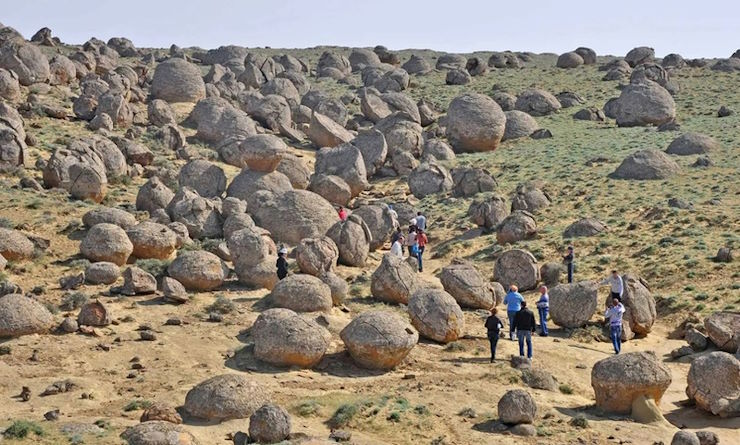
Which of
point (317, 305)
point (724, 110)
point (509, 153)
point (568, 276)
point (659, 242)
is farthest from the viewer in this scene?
point (724, 110)

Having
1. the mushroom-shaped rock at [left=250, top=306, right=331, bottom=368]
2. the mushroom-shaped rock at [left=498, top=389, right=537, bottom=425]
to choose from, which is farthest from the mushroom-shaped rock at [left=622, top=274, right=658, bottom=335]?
the mushroom-shaped rock at [left=250, top=306, right=331, bottom=368]

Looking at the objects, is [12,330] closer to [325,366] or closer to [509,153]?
[325,366]

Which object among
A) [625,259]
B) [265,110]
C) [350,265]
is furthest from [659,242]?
[265,110]

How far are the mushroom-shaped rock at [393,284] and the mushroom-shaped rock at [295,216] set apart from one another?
6.03 meters

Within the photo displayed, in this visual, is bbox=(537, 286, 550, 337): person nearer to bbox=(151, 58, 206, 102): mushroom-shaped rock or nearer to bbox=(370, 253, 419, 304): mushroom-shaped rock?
bbox=(370, 253, 419, 304): mushroom-shaped rock

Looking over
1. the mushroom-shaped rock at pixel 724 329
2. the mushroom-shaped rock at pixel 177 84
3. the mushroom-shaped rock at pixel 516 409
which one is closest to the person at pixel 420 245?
the mushroom-shaped rock at pixel 724 329

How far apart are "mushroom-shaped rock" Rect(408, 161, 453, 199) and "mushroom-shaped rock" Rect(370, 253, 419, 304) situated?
18364 millimetres

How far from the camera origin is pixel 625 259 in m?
34.3

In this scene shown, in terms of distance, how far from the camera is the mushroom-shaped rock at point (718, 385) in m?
21.3

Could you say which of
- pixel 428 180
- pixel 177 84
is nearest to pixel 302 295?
pixel 428 180

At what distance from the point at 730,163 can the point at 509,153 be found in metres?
12.6

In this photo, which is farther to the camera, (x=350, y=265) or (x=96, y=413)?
(x=350, y=265)

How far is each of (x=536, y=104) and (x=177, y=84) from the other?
81.5ft

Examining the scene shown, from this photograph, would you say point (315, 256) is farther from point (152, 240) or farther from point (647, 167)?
point (647, 167)
